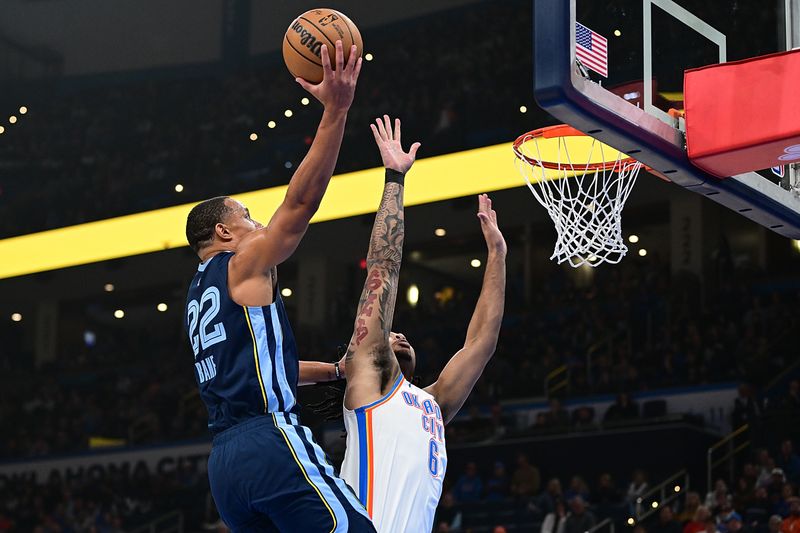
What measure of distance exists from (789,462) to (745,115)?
853 cm

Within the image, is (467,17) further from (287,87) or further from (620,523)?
(620,523)

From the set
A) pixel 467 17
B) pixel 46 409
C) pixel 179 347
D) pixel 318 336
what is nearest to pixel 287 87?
pixel 467 17

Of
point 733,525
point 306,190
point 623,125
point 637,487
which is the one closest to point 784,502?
point 733,525

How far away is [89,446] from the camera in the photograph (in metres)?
20.8

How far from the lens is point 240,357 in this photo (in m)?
3.50

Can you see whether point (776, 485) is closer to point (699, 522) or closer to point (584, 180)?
point (699, 522)

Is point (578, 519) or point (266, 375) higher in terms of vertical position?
point (266, 375)

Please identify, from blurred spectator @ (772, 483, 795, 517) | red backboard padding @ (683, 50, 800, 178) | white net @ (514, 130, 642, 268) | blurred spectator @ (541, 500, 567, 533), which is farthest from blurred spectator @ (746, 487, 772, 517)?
red backboard padding @ (683, 50, 800, 178)

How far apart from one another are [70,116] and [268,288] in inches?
556

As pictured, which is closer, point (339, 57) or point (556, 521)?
point (339, 57)

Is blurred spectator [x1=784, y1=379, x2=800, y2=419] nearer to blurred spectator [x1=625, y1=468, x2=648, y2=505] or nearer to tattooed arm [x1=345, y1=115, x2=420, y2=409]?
blurred spectator [x1=625, y1=468, x2=648, y2=505]

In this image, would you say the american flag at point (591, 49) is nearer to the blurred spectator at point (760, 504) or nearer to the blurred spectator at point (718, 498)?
the blurred spectator at point (718, 498)

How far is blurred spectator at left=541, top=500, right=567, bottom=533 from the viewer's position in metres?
12.6

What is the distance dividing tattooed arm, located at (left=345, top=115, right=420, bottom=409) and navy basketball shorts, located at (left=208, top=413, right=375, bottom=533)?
2.20 feet
